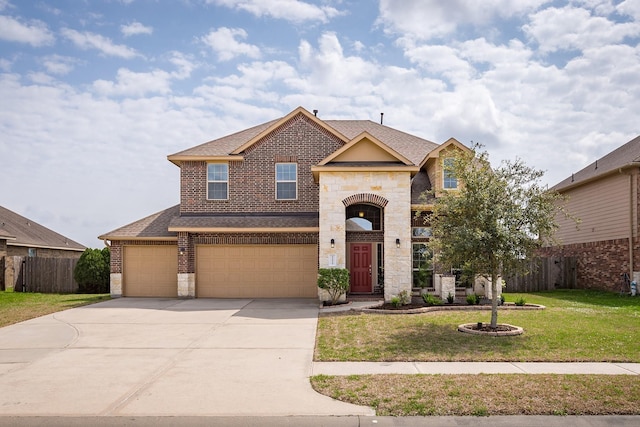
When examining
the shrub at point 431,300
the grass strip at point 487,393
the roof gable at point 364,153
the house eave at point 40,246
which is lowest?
the grass strip at point 487,393

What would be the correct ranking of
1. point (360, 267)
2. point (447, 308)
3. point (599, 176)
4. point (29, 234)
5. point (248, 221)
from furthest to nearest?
point (29, 234) < point (599, 176) < point (248, 221) < point (360, 267) < point (447, 308)

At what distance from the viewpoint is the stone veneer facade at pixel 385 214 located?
1752cm

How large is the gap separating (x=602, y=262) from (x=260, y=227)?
49.1 feet

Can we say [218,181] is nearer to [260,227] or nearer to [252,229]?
[252,229]

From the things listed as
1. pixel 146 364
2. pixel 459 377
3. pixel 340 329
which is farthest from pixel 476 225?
pixel 146 364

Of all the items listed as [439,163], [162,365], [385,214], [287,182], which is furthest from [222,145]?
[162,365]

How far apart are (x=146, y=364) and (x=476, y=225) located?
7.83m

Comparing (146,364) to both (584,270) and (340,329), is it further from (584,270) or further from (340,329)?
(584,270)

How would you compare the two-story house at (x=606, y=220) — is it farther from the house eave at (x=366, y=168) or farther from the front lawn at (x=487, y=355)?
the house eave at (x=366, y=168)

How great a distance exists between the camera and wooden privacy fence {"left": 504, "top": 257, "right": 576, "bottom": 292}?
77.2ft

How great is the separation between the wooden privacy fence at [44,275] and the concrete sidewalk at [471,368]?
18937 millimetres

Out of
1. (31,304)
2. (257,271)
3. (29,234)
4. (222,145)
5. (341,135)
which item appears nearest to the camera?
(31,304)

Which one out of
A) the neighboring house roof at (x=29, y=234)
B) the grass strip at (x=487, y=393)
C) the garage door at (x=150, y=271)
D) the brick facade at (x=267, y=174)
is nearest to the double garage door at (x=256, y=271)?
the garage door at (x=150, y=271)

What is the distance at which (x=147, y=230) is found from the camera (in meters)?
21.0
